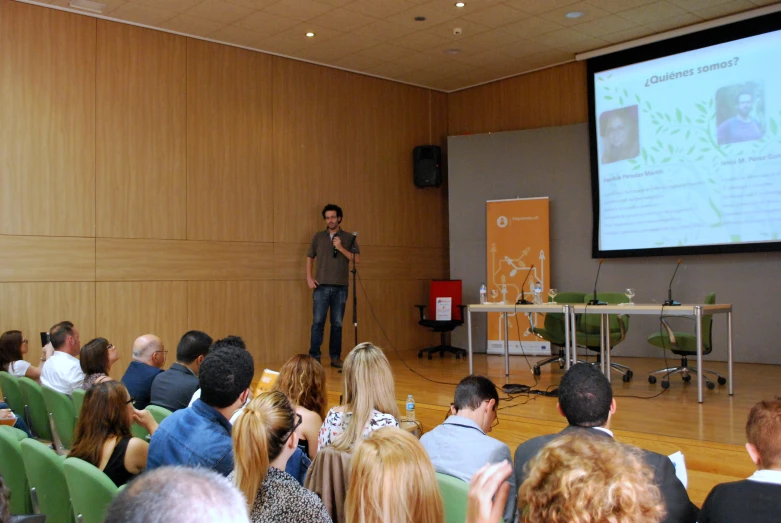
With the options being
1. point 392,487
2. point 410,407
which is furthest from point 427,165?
point 392,487

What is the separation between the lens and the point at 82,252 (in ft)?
22.2

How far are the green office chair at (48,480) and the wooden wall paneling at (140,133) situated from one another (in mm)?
4610

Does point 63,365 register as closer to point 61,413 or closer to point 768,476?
point 61,413

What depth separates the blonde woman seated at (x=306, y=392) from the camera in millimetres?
2969

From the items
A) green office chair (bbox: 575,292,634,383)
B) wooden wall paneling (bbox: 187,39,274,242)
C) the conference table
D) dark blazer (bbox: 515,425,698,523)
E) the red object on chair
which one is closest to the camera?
dark blazer (bbox: 515,425,698,523)

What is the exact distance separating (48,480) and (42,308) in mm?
4412

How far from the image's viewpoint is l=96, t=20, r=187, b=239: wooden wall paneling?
6934 millimetres

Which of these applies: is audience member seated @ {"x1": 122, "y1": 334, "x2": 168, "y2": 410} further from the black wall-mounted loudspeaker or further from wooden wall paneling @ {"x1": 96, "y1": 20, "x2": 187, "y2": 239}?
the black wall-mounted loudspeaker

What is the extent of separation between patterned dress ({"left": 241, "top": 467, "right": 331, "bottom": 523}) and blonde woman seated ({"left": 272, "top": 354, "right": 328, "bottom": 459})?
1.13 m

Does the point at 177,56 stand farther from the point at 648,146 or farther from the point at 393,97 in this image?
the point at 648,146

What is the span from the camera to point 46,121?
6.59 metres

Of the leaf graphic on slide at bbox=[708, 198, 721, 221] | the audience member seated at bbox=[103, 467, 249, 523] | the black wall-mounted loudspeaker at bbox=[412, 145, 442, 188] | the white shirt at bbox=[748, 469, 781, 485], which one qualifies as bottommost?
the white shirt at bbox=[748, 469, 781, 485]

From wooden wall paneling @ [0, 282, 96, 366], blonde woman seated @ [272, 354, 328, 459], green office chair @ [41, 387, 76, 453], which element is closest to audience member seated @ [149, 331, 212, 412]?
green office chair @ [41, 387, 76, 453]

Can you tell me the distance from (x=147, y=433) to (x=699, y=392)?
3642 mm
